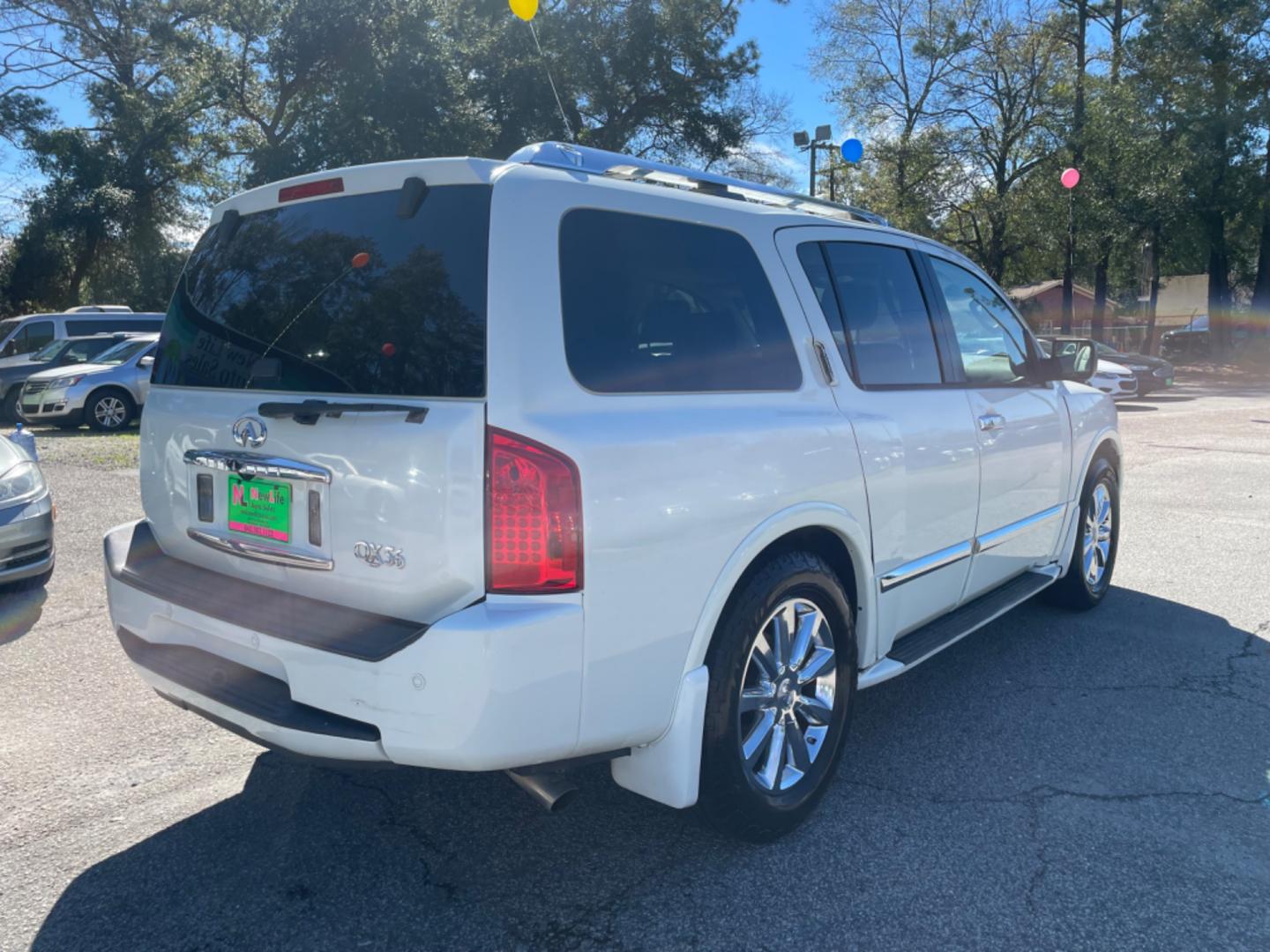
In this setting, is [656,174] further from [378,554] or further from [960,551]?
[960,551]

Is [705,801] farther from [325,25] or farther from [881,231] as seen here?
[325,25]

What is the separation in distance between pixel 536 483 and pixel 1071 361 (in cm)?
352

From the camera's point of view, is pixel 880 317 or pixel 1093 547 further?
pixel 1093 547

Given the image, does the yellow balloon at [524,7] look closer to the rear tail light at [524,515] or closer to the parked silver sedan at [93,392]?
the rear tail light at [524,515]

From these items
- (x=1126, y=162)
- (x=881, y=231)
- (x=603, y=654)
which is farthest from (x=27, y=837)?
(x=1126, y=162)

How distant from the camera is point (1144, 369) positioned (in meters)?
22.2

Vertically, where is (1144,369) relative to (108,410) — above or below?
above

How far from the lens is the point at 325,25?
2514 cm

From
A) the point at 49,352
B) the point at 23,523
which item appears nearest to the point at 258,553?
the point at 23,523

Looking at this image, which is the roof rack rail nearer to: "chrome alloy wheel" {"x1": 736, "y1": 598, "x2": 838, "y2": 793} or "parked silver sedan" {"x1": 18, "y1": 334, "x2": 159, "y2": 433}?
"chrome alloy wheel" {"x1": 736, "y1": 598, "x2": 838, "y2": 793}

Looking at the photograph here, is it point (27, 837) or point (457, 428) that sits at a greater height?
point (457, 428)

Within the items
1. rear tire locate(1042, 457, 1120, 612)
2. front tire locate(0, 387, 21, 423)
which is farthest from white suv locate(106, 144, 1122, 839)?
front tire locate(0, 387, 21, 423)

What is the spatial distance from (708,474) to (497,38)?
2778 cm

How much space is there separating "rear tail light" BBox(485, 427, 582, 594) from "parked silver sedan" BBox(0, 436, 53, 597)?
13.1 feet
